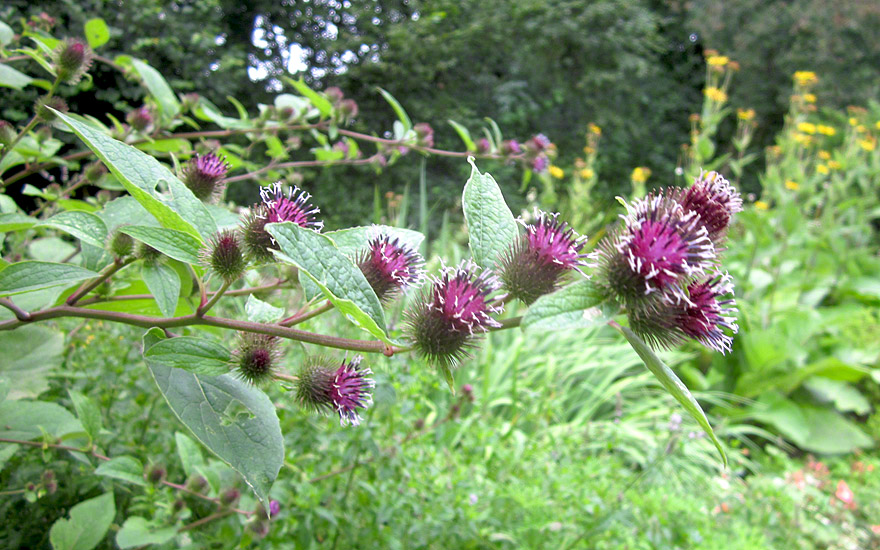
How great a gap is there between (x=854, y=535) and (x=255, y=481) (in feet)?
10.3

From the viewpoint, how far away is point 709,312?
0.65 metres

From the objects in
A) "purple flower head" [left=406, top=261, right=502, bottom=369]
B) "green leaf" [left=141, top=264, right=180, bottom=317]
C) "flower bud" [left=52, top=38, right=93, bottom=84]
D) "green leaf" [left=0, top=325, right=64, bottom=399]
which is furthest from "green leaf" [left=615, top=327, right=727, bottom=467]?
"flower bud" [left=52, top=38, right=93, bottom=84]

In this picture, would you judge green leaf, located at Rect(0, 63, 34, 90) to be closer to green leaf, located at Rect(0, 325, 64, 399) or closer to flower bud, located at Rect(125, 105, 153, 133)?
flower bud, located at Rect(125, 105, 153, 133)

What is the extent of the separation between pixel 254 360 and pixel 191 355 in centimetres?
9

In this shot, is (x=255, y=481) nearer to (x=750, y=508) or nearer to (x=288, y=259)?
(x=288, y=259)

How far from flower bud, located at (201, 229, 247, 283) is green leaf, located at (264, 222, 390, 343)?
160 millimetres

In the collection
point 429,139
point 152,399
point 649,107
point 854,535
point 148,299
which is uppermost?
point 148,299

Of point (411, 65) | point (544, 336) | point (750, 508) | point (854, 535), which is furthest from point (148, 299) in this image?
point (411, 65)

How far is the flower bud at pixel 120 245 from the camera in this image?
0.74 m

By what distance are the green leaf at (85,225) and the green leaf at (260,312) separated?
19 centimetres

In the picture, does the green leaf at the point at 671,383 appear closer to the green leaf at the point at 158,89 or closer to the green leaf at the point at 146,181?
the green leaf at the point at 146,181

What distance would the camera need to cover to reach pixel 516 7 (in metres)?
9.97

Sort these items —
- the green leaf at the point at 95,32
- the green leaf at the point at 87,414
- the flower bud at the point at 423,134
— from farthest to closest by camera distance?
the flower bud at the point at 423,134 → the green leaf at the point at 95,32 → the green leaf at the point at 87,414

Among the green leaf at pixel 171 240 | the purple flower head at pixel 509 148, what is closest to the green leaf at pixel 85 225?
the green leaf at pixel 171 240
